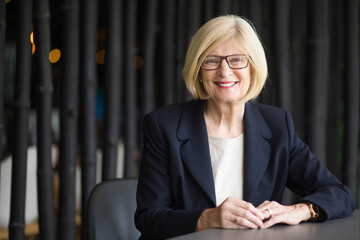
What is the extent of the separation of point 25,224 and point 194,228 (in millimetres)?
1375

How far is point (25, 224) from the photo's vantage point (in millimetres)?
2369

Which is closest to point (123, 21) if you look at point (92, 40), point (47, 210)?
point (92, 40)

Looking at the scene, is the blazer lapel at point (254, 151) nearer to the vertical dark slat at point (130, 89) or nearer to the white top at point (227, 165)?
the white top at point (227, 165)

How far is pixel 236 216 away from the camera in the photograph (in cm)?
120

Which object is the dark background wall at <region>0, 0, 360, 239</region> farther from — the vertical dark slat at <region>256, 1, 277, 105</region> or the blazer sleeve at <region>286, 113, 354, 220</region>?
the blazer sleeve at <region>286, 113, 354, 220</region>

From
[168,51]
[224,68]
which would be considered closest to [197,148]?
[224,68]

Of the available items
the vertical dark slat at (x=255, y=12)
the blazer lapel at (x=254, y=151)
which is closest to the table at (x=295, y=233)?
the blazer lapel at (x=254, y=151)

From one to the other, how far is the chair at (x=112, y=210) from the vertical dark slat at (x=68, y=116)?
2.57 feet

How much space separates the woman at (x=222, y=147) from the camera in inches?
57.9

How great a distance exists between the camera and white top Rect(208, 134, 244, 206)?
151cm

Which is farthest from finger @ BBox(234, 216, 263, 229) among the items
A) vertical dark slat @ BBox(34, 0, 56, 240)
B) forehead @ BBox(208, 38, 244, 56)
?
vertical dark slat @ BBox(34, 0, 56, 240)

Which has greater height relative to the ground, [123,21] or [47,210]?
[123,21]

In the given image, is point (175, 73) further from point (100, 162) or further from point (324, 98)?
point (324, 98)

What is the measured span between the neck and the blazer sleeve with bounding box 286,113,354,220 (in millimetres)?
166
